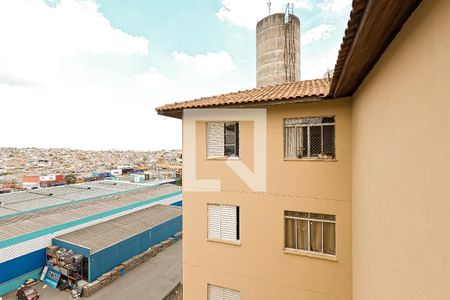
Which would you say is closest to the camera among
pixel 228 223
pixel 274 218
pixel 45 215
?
pixel 274 218

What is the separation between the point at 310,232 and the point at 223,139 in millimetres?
4007

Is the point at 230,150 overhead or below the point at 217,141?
below

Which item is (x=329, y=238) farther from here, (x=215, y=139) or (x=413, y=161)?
(x=413, y=161)

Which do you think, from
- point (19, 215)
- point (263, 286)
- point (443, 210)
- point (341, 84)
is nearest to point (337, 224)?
point (263, 286)

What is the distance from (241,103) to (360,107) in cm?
333

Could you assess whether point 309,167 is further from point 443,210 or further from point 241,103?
point 443,210

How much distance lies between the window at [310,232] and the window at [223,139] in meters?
2.70

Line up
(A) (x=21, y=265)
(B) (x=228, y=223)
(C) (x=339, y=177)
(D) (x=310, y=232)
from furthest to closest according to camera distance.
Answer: (A) (x=21, y=265) → (B) (x=228, y=223) → (D) (x=310, y=232) → (C) (x=339, y=177)

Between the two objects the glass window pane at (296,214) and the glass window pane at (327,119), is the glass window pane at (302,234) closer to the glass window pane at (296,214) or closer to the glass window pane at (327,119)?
the glass window pane at (296,214)

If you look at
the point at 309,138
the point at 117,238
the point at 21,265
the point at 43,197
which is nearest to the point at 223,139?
the point at 309,138

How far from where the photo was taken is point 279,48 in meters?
13.5

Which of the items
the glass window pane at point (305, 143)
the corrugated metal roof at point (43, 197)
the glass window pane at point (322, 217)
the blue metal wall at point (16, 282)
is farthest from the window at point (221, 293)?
the corrugated metal roof at point (43, 197)

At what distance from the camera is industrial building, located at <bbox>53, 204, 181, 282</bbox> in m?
16.6

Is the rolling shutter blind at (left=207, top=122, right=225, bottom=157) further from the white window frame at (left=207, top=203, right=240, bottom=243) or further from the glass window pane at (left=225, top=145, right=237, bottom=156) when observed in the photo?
the white window frame at (left=207, top=203, right=240, bottom=243)
